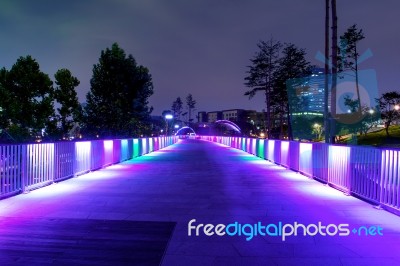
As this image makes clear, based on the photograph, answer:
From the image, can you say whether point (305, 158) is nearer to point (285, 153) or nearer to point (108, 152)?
point (285, 153)

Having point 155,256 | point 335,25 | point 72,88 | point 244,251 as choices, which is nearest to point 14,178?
point 155,256

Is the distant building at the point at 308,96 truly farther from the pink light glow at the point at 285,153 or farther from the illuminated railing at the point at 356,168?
the illuminated railing at the point at 356,168

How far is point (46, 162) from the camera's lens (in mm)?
11016

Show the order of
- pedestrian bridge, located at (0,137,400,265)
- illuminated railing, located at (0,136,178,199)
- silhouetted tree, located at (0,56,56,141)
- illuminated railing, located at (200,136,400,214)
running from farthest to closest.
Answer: silhouetted tree, located at (0,56,56,141)
illuminated railing, located at (0,136,178,199)
illuminated railing, located at (200,136,400,214)
pedestrian bridge, located at (0,137,400,265)

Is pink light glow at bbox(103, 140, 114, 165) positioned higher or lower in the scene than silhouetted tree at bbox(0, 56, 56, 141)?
lower

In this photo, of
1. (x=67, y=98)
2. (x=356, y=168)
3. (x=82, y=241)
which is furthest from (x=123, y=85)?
(x=82, y=241)

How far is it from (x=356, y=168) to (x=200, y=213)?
4224mm

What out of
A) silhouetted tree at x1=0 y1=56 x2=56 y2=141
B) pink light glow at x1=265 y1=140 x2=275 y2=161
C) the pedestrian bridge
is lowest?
the pedestrian bridge

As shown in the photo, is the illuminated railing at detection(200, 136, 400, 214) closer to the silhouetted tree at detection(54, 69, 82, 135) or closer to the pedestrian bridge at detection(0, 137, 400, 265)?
the pedestrian bridge at detection(0, 137, 400, 265)

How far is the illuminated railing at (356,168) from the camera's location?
295 inches

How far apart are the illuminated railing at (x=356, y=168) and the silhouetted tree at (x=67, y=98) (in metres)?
36.5

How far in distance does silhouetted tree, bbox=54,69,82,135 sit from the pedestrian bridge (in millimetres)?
35144

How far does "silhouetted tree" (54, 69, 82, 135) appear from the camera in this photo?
46.9m

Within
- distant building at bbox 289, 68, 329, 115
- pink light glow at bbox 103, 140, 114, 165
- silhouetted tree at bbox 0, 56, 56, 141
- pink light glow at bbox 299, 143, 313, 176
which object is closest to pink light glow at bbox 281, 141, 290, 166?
pink light glow at bbox 299, 143, 313, 176
